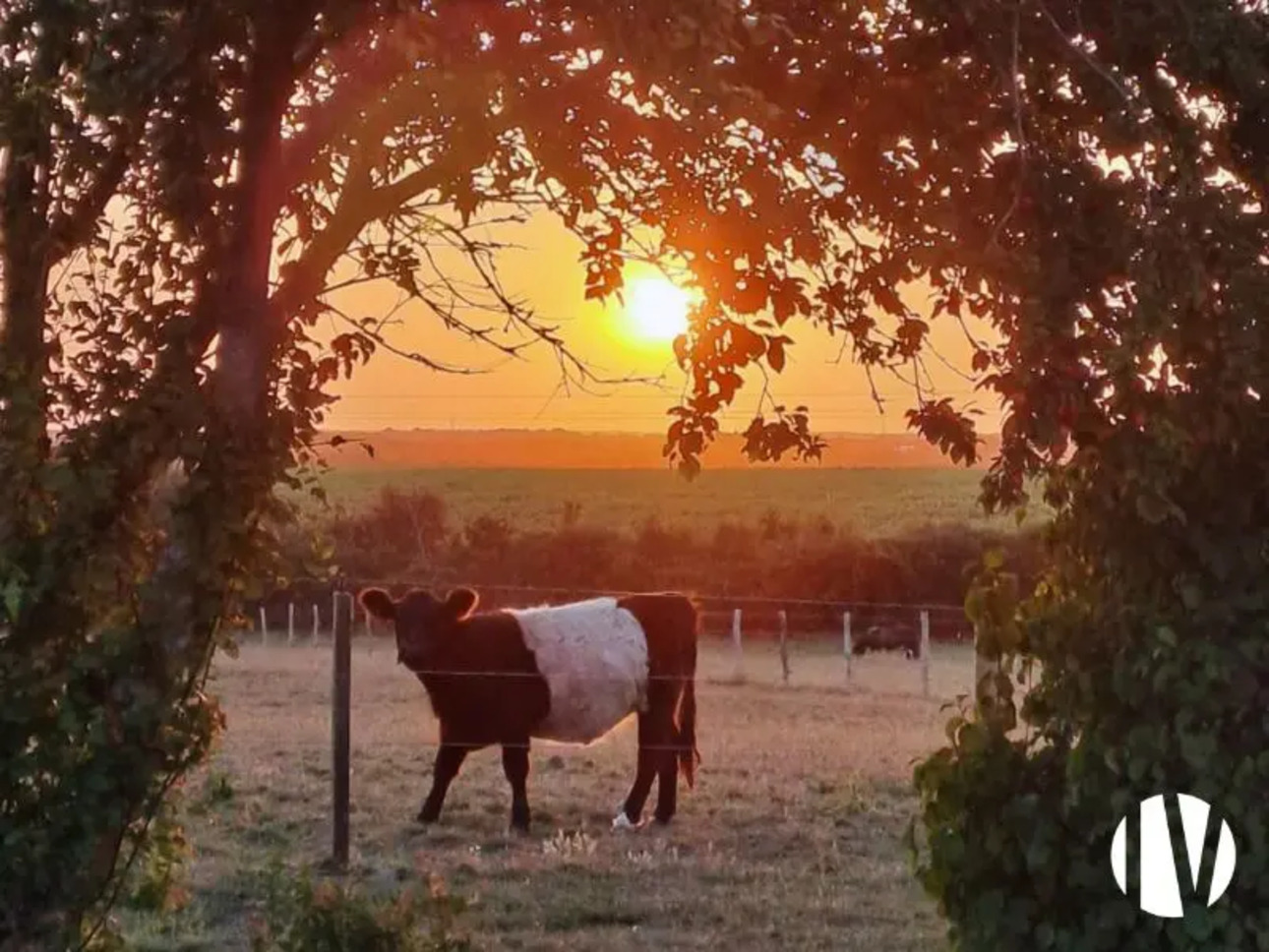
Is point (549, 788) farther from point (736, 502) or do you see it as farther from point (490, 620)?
point (736, 502)

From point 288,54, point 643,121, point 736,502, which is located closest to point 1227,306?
point 643,121

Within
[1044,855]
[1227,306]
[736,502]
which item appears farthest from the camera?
[736,502]

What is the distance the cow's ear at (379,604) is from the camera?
10.8 meters

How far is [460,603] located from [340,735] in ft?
7.69

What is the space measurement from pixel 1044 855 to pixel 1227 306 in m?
1.41

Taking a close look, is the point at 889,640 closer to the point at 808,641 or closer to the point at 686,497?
the point at 808,641

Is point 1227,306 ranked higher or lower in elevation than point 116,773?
higher

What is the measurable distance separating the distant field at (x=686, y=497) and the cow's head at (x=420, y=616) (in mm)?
14117

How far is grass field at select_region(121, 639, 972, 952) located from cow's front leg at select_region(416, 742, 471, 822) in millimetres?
112

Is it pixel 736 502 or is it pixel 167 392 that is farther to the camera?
pixel 736 502

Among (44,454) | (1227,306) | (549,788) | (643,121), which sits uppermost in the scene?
(643,121)

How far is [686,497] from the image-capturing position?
34719 mm

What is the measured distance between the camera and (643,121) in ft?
15.0

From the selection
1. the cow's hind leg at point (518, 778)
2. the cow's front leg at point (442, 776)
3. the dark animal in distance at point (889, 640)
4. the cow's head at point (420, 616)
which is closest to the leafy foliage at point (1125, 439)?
the cow's hind leg at point (518, 778)
